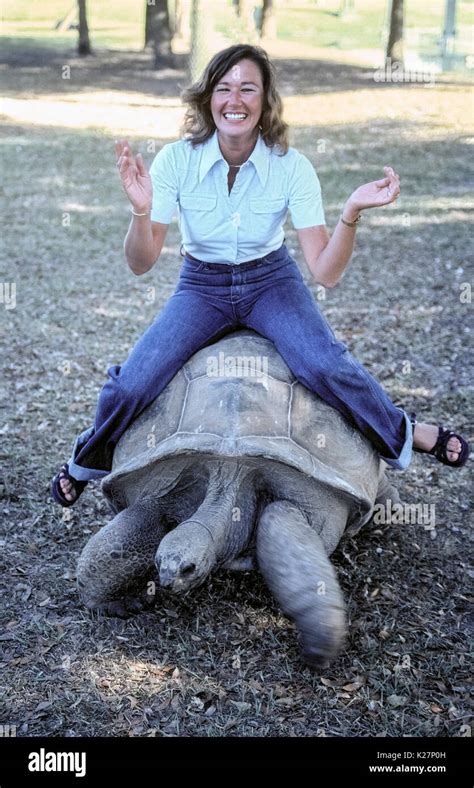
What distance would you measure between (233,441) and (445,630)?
3.55ft

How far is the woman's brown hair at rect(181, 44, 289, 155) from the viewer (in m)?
3.77

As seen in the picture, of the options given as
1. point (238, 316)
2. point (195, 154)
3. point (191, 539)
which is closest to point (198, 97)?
point (195, 154)

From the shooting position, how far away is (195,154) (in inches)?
151

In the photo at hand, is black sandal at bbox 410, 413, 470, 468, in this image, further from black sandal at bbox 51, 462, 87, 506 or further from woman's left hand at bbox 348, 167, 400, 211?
black sandal at bbox 51, 462, 87, 506

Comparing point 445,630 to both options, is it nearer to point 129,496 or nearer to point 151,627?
point 151,627

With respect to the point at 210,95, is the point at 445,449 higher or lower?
lower

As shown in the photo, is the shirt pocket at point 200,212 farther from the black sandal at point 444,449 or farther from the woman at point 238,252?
the black sandal at point 444,449

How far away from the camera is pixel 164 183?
3.81 m

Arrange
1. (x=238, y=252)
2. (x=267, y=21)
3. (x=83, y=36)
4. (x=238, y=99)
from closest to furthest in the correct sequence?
1. (x=238, y=99)
2. (x=238, y=252)
3. (x=83, y=36)
4. (x=267, y=21)

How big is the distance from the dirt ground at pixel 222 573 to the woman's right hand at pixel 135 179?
151 centimetres

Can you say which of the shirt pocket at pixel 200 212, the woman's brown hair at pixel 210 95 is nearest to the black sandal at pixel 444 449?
the shirt pocket at pixel 200 212

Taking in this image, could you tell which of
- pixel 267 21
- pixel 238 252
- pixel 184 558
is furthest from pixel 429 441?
pixel 267 21

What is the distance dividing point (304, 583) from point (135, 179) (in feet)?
5.19

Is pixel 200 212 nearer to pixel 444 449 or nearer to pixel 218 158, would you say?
pixel 218 158
